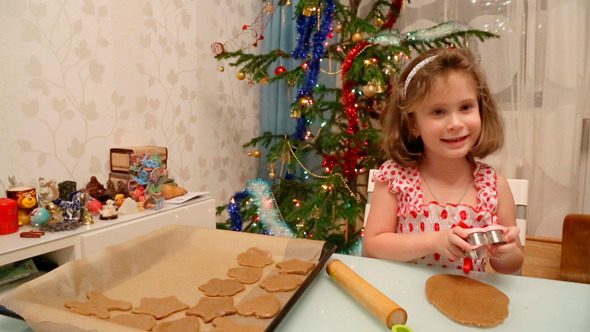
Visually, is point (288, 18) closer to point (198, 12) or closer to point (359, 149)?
point (198, 12)

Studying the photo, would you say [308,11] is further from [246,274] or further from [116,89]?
[246,274]

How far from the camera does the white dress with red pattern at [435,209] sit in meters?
0.97

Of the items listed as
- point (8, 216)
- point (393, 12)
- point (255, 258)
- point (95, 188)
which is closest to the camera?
point (255, 258)

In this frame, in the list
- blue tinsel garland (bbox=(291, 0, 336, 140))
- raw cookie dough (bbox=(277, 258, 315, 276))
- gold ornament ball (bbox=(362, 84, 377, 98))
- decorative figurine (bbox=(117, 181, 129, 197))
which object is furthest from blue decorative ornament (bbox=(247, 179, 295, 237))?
raw cookie dough (bbox=(277, 258, 315, 276))

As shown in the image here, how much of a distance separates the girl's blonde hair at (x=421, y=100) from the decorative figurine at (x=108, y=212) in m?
1.04

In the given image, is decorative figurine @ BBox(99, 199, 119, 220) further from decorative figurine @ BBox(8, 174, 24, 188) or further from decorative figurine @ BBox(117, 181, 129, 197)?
decorative figurine @ BBox(8, 174, 24, 188)

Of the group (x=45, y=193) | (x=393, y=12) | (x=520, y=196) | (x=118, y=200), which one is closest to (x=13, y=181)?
(x=45, y=193)

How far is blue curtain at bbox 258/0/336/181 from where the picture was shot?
2.68 m

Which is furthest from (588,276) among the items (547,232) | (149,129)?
(149,129)

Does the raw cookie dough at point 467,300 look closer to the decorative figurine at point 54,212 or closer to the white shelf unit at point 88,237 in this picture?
the white shelf unit at point 88,237

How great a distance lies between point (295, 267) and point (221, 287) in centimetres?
15

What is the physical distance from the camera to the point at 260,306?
0.66 metres

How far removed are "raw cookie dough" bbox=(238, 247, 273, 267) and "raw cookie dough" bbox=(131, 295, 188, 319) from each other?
6.6 inches

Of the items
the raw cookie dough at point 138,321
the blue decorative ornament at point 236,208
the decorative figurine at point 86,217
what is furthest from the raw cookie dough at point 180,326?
the blue decorative ornament at point 236,208
